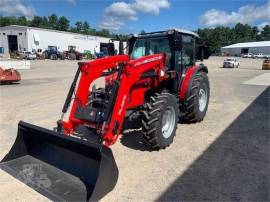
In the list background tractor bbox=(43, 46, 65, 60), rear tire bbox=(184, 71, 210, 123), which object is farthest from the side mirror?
background tractor bbox=(43, 46, 65, 60)

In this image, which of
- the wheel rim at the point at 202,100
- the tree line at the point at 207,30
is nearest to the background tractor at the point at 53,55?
the wheel rim at the point at 202,100

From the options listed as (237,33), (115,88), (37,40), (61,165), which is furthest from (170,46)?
(237,33)

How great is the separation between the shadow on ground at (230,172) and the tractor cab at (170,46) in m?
1.96

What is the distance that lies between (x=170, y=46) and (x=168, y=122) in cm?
187

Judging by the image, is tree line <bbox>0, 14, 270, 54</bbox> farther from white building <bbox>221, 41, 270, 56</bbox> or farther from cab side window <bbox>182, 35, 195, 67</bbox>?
cab side window <bbox>182, 35, 195, 67</bbox>

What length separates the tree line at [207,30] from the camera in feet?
333

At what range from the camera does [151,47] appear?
6766 millimetres

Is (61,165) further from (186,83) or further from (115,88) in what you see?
(186,83)

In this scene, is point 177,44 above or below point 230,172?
above

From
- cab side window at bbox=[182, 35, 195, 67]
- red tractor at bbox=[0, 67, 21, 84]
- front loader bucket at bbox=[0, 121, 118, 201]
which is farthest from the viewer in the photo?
red tractor at bbox=[0, 67, 21, 84]

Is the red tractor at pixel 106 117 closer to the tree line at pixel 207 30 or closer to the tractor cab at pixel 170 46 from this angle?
the tractor cab at pixel 170 46

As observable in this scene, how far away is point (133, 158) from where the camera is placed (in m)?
5.16

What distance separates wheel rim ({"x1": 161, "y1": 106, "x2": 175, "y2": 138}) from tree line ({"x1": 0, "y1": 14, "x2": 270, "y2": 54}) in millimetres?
95561

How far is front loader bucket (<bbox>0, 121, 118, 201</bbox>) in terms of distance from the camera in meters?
3.74
